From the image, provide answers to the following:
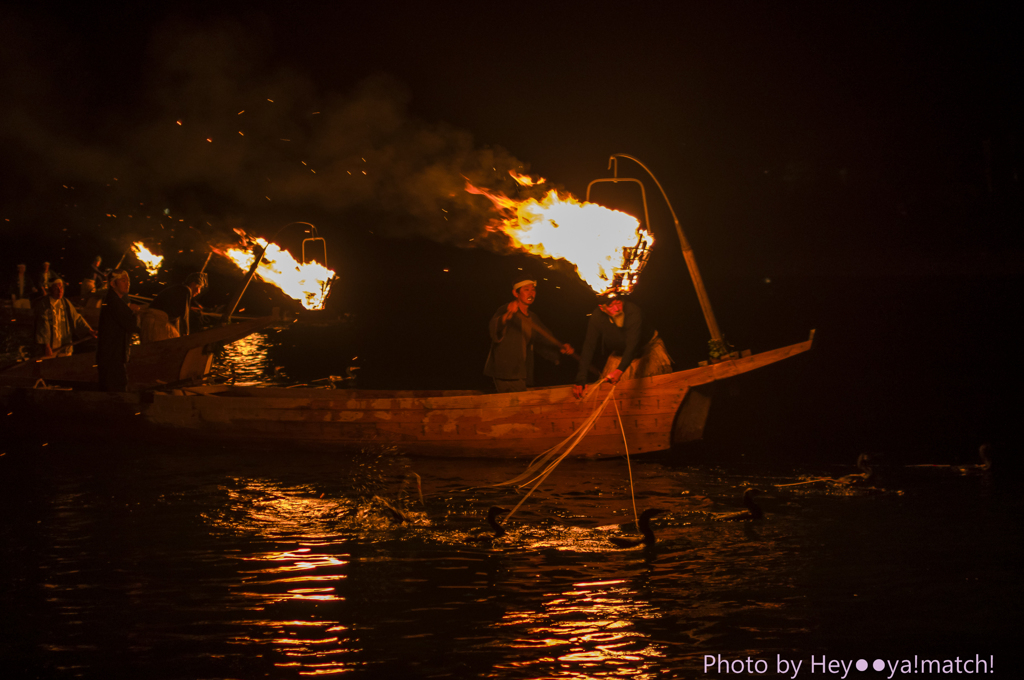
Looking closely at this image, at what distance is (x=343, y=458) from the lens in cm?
1084

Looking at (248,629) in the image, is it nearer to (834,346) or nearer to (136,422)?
(136,422)

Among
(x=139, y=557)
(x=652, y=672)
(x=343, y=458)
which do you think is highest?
(x=343, y=458)

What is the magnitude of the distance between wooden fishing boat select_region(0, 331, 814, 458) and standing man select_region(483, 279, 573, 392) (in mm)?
464

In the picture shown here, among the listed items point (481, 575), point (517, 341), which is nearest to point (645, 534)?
point (481, 575)

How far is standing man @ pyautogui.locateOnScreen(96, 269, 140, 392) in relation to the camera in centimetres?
1084

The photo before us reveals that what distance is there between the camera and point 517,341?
10.4 m

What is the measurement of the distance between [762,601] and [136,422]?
27.5 feet

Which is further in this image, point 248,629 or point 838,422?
point 838,422

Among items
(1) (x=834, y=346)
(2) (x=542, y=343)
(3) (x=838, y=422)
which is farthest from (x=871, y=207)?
(2) (x=542, y=343)

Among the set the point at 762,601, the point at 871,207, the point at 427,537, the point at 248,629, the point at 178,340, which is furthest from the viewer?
the point at 871,207

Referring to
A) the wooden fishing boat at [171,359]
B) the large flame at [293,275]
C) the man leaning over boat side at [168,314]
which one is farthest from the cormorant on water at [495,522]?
the man leaning over boat side at [168,314]

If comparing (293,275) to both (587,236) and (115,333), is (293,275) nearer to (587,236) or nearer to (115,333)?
(115,333)

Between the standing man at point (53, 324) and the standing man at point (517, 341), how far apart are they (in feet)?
25.3

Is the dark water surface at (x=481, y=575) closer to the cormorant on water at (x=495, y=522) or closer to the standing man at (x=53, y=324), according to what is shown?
the cormorant on water at (x=495, y=522)
